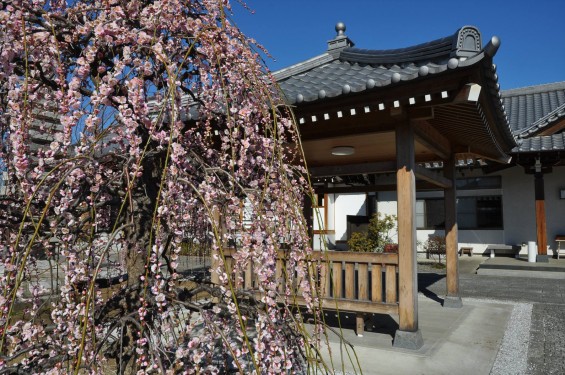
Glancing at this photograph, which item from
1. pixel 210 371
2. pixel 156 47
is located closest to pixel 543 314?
pixel 210 371

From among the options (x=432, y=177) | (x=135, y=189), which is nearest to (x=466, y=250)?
(x=432, y=177)

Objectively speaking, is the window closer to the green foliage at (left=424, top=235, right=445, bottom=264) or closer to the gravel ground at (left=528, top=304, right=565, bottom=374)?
the green foliage at (left=424, top=235, right=445, bottom=264)

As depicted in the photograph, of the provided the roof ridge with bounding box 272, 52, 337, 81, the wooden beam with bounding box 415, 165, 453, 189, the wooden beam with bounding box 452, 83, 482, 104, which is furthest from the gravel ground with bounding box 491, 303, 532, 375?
the roof ridge with bounding box 272, 52, 337, 81

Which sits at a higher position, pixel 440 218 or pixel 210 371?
pixel 440 218

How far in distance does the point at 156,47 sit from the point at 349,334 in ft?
14.3

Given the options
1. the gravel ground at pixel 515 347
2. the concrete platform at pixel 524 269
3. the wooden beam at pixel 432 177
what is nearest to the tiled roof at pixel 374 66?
the wooden beam at pixel 432 177

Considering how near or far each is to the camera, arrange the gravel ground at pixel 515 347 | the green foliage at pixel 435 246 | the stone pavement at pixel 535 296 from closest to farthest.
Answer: the gravel ground at pixel 515 347 → the stone pavement at pixel 535 296 → the green foliage at pixel 435 246

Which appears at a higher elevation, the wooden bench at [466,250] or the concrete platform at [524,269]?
the wooden bench at [466,250]

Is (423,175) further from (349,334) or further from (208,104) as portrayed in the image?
(208,104)

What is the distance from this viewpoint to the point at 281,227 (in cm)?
217

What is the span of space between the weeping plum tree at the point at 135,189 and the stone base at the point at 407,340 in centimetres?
274

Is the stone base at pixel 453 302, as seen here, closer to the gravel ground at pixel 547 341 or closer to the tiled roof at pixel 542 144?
the gravel ground at pixel 547 341

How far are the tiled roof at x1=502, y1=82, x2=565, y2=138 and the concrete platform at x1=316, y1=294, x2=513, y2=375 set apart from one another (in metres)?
7.30

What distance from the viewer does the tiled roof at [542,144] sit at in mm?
10634
